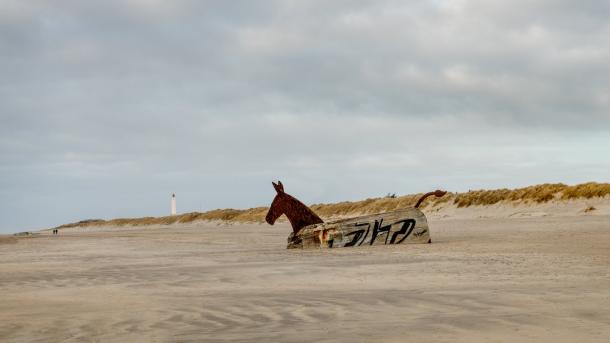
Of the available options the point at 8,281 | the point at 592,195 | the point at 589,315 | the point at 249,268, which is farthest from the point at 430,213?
the point at 589,315

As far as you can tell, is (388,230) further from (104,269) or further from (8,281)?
(8,281)

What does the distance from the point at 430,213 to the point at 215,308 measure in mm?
26982

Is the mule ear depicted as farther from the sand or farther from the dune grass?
the dune grass

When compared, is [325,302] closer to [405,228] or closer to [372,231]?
[372,231]

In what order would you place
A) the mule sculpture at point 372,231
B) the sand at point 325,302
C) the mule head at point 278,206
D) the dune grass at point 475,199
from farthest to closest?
the dune grass at point 475,199 → the mule head at point 278,206 → the mule sculpture at point 372,231 → the sand at point 325,302

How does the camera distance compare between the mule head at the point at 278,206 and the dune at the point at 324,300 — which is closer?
the dune at the point at 324,300

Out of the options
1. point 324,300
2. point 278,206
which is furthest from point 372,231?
point 324,300

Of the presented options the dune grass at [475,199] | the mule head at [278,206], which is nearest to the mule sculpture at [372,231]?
the mule head at [278,206]

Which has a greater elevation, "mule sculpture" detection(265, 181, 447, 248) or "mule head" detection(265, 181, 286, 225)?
"mule head" detection(265, 181, 286, 225)

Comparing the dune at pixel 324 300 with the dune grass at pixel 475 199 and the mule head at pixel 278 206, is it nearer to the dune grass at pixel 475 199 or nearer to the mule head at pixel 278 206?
the mule head at pixel 278 206

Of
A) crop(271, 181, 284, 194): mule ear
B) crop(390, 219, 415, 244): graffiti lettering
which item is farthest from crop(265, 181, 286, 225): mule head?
crop(390, 219, 415, 244): graffiti lettering

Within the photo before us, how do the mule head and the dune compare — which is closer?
the dune

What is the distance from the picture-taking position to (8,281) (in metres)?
7.63

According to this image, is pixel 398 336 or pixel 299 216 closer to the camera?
pixel 398 336
